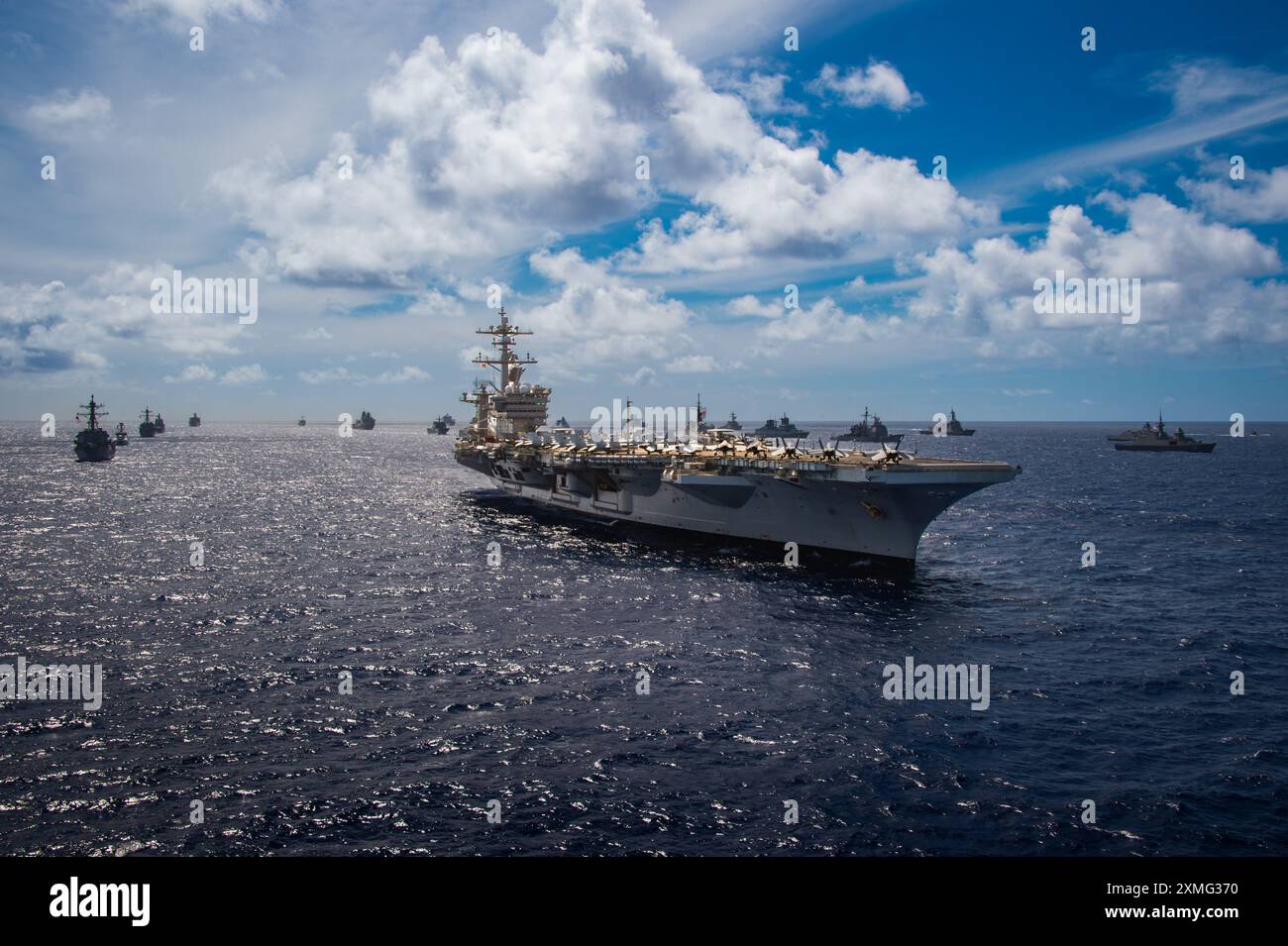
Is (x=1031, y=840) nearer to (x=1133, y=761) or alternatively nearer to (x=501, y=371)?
(x=1133, y=761)

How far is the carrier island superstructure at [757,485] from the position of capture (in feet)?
121

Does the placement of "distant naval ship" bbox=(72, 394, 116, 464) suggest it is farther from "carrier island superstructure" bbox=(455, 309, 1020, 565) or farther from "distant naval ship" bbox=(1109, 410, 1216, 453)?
"distant naval ship" bbox=(1109, 410, 1216, 453)

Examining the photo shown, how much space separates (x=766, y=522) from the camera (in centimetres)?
4425

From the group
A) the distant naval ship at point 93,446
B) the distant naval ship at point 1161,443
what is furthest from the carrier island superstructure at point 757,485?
the distant naval ship at point 1161,443

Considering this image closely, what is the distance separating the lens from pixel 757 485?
1705 inches

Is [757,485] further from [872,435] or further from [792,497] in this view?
[872,435]

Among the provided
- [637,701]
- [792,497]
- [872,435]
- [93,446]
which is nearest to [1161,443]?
[872,435]

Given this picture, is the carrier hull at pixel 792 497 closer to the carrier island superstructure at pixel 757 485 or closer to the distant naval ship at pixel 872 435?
the carrier island superstructure at pixel 757 485

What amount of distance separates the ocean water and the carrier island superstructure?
233cm

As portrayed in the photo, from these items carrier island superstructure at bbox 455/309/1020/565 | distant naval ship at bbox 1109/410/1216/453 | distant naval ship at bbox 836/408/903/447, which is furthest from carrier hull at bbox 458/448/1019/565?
distant naval ship at bbox 836/408/903/447

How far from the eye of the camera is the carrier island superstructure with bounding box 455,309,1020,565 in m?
37.0

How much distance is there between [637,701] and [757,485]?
2302 cm
